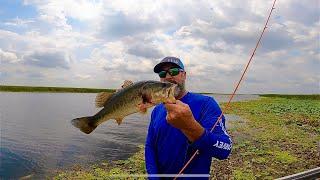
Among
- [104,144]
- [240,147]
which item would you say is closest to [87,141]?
[104,144]

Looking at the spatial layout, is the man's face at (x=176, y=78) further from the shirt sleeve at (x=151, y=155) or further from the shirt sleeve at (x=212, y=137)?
the shirt sleeve at (x=151, y=155)

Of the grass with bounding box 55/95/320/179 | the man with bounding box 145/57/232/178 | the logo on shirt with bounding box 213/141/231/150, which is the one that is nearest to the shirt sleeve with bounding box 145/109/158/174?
the man with bounding box 145/57/232/178

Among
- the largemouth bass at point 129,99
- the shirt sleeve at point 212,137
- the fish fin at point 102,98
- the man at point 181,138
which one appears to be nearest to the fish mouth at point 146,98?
the largemouth bass at point 129,99

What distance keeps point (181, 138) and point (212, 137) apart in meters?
0.48

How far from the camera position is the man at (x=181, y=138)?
352 centimetres

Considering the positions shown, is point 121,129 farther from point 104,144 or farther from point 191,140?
point 191,140

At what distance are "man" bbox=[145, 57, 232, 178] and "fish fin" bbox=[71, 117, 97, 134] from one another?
742 millimetres

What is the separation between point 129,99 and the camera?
3.44m

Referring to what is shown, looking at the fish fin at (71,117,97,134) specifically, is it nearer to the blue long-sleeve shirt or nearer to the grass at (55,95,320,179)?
the blue long-sleeve shirt

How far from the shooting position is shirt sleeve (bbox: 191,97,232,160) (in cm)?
336

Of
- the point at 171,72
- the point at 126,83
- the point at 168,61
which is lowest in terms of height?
the point at 126,83

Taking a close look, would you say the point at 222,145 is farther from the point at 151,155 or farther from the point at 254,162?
the point at 254,162

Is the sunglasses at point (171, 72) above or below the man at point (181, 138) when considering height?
above

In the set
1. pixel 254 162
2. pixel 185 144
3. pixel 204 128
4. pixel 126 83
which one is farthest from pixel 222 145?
pixel 254 162
